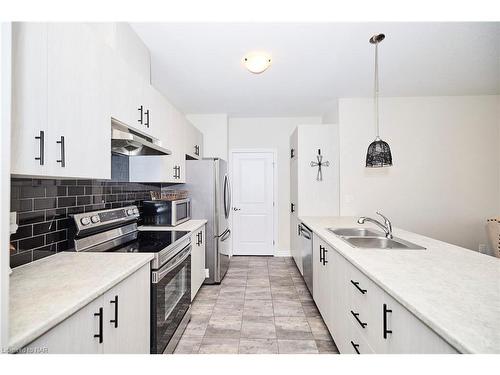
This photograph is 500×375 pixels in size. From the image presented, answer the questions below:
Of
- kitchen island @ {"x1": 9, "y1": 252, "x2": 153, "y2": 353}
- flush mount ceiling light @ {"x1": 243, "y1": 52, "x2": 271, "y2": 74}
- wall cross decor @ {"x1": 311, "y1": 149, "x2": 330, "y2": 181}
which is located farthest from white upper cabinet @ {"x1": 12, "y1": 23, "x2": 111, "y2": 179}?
wall cross decor @ {"x1": 311, "y1": 149, "x2": 330, "y2": 181}

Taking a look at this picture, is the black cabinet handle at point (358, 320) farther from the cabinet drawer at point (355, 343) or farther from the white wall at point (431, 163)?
the white wall at point (431, 163)

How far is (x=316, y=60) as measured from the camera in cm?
259

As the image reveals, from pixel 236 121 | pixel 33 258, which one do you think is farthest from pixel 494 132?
pixel 33 258

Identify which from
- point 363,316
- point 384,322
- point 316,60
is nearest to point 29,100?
point 384,322

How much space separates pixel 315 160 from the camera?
3.88 meters

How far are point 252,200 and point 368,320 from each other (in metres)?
Answer: 3.70

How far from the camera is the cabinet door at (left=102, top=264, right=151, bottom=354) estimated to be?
3.72 ft

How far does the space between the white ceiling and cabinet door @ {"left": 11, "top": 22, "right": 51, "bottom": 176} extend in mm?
1225

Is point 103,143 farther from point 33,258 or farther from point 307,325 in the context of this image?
point 307,325

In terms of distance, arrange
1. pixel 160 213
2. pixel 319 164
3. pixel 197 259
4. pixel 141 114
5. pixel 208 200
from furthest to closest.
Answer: pixel 319 164 → pixel 208 200 → pixel 197 259 → pixel 160 213 → pixel 141 114

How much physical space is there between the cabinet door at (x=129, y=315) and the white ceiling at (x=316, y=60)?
190cm

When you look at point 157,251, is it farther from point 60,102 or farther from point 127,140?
point 60,102
